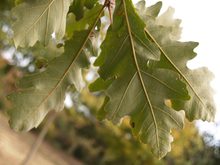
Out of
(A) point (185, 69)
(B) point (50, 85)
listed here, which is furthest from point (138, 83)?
(B) point (50, 85)

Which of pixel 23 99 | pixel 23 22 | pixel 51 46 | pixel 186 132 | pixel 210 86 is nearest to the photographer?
pixel 23 22

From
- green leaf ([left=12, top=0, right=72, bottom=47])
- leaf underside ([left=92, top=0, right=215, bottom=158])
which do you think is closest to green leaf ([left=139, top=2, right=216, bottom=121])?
leaf underside ([left=92, top=0, right=215, bottom=158])

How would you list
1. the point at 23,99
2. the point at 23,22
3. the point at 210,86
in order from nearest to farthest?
the point at 23,22, the point at 23,99, the point at 210,86

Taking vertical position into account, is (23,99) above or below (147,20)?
below

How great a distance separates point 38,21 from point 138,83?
1.78ft

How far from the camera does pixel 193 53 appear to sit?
2.15 metres

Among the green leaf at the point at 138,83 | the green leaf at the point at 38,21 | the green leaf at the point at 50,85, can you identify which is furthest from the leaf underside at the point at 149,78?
the green leaf at the point at 38,21

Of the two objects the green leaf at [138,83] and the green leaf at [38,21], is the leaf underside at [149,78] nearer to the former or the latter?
the green leaf at [138,83]

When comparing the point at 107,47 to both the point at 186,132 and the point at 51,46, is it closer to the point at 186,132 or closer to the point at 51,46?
the point at 51,46

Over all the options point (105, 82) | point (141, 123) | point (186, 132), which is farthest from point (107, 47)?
point (186, 132)

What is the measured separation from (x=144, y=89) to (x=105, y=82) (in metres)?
0.22

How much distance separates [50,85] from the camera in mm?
2127

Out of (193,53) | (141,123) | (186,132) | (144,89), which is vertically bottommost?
(186,132)

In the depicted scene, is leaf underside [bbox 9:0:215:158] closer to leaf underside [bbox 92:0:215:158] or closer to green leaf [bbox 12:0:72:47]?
leaf underside [bbox 92:0:215:158]
